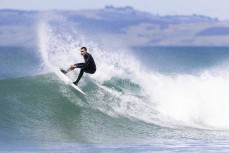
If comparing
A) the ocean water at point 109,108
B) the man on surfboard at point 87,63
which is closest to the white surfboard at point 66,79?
the ocean water at point 109,108

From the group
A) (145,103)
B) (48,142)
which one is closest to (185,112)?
(145,103)

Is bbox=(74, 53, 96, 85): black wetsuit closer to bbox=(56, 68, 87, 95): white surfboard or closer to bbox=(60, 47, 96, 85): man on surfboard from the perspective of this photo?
bbox=(60, 47, 96, 85): man on surfboard

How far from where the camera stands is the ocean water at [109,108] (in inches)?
685

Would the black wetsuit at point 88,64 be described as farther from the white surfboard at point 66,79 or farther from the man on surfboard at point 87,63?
the white surfboard at point 66,79

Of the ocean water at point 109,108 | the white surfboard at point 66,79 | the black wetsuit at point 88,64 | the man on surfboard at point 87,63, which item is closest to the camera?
the ocean water at point 109,108

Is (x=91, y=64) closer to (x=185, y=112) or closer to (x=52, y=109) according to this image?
(x=52, y=109)

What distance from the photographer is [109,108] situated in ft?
68.9

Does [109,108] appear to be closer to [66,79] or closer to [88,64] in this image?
[88,64]

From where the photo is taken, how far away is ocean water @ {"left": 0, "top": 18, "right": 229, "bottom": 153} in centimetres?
1739

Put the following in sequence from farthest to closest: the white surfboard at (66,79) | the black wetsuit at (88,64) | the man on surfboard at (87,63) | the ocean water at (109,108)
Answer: the white surfboard at (66,79) < the black wetsuit at (88,64) < the man on surfboard at (87,63) < the ocean water at (109,108)

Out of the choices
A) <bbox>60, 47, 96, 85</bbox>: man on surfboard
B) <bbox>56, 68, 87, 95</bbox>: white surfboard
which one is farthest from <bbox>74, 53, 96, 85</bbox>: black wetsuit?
<bbox>56, 68, 87, 95</bbox>: white surfboard

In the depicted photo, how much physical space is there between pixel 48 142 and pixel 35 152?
1258 millimetres

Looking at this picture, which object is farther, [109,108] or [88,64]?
[109,108]

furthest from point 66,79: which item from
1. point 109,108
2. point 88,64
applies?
point 109,108
